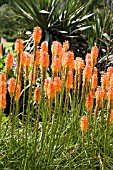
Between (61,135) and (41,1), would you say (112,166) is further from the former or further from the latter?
(41,1)

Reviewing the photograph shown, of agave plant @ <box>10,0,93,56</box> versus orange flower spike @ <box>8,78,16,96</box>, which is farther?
agave plant @ <box>10,0,93,56</box>

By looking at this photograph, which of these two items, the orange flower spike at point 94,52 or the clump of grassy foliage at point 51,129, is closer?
the clump of grassy foliage at point 51,129

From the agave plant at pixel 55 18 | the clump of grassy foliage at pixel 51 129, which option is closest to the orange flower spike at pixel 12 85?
the clump of grassy foliage at pixel 51 129

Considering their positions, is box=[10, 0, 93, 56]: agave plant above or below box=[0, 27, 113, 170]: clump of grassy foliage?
above

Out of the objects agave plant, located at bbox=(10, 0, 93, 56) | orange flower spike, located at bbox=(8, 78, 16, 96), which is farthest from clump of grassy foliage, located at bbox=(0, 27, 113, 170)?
agave plant, located at bbox=(10, 0, 93, 56)

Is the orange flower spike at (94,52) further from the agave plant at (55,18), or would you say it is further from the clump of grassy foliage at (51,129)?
the agave plant at (55,18)

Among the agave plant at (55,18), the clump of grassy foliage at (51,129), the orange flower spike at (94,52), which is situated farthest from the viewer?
the agave plant at (55,18)

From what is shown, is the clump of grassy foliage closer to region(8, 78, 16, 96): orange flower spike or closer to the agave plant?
region(8, 78, 16, 96): orange flower spike

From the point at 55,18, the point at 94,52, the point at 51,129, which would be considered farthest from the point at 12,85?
the point at 55,18

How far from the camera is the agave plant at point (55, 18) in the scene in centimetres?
775

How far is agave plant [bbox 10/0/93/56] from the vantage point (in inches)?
305

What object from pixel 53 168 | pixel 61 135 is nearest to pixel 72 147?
pixel 61 135

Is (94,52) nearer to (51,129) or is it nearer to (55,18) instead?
(51,129)

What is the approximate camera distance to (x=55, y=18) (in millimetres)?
8008
